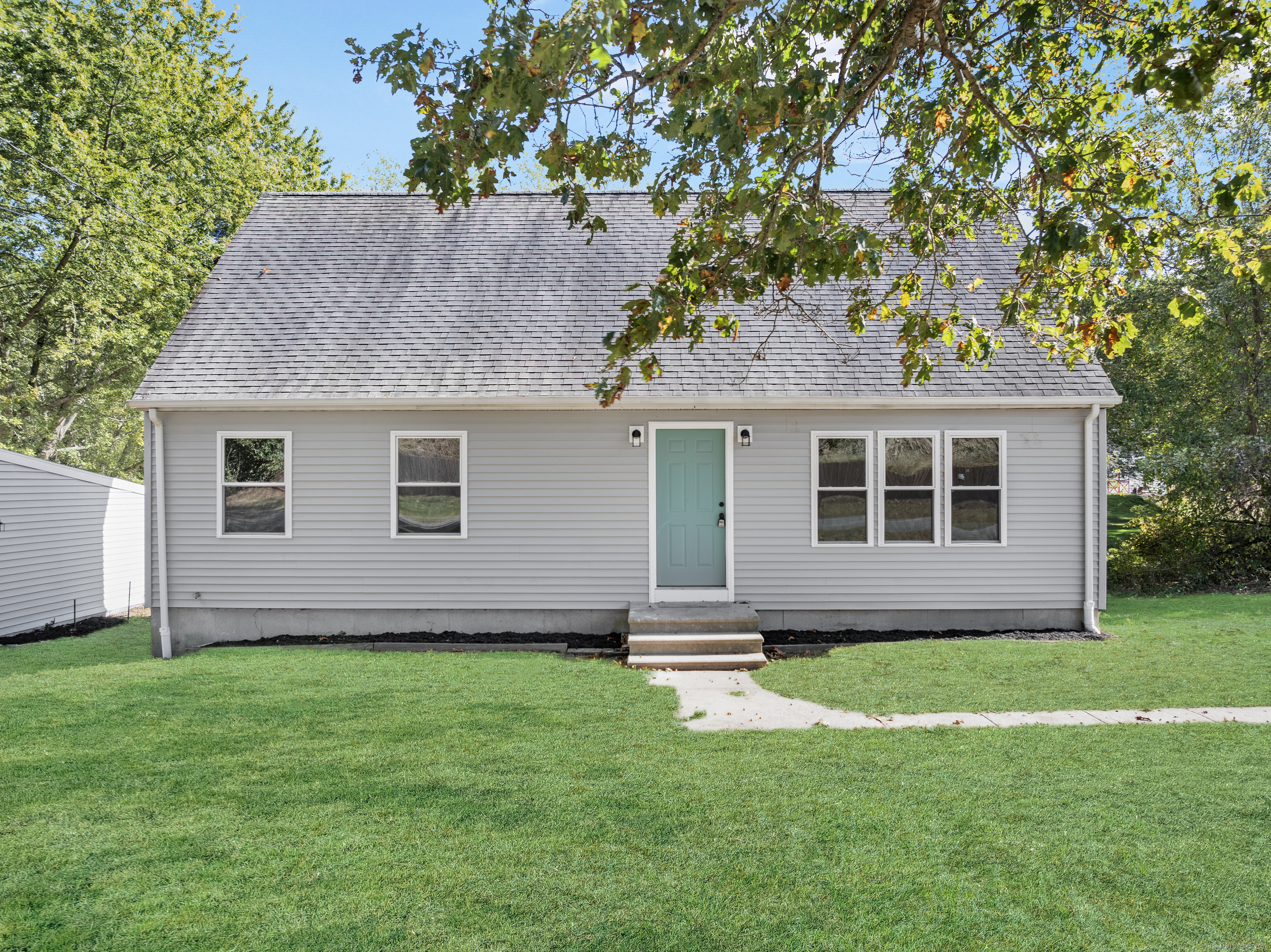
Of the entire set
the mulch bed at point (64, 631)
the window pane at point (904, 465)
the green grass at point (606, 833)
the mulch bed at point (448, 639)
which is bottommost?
the mulch bed at point (64, 631)

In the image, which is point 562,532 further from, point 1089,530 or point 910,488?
point 1089,530

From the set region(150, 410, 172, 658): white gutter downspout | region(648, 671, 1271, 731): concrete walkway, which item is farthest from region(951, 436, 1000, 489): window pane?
region(150, 410, 172, 658): white gutter downspout

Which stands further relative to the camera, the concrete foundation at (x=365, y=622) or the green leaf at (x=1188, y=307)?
the concrete foundation at (x=365, y=622)

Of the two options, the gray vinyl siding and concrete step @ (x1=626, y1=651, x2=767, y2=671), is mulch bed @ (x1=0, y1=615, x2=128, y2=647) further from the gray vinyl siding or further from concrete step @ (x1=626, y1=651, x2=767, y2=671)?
concrete step @ (x1=626, y1=651, x2=767, y2=671)

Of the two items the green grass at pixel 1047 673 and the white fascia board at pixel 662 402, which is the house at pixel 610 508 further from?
the green grass at pixel 1047 673

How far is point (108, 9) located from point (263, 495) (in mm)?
15530

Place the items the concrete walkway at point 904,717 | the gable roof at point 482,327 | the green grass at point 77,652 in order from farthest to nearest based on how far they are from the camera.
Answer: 1. the gable roof at point 482,327
2. the green grass at point 77,652
3. the concrete walkway at point 904,717

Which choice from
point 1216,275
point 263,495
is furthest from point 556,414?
point 1216,275

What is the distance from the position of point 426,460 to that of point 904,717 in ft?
20.8

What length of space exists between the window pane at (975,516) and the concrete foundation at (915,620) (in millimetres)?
920

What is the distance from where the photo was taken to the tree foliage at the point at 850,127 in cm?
362

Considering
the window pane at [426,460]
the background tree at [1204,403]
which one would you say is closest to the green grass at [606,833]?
the window pane at [426,460]

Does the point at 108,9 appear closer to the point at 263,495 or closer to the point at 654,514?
the point at 263,495

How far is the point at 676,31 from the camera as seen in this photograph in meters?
3.38
